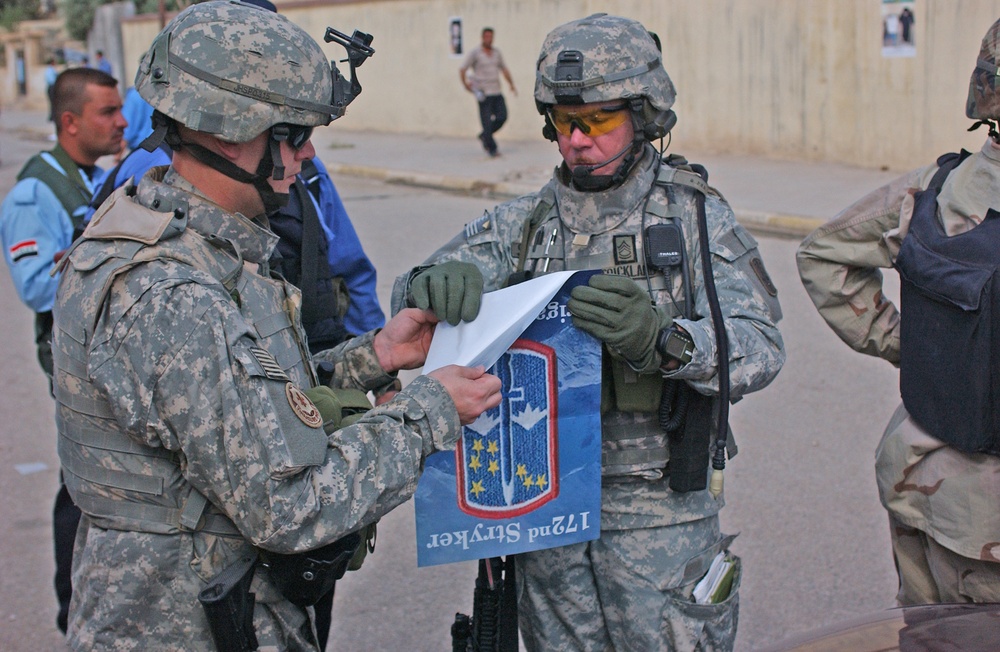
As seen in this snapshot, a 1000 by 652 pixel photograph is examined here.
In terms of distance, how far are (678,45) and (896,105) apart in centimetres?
324

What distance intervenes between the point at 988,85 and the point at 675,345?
0.93m

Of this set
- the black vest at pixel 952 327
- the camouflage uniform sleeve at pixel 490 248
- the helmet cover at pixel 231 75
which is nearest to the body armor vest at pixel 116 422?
the helmet cover at pixel 231 75

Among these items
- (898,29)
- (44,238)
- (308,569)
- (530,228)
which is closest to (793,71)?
(898,29)

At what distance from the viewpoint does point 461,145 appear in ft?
55.7

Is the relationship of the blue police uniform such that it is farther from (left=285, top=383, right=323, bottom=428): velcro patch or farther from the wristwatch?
the wristwatch

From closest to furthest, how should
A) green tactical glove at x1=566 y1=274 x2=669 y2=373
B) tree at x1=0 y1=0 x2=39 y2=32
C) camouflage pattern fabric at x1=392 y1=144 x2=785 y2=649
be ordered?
green tactical glove at x1=566 y1=274 x2=669 y2=373 → camouflage pattern fabric at x1=392 y1=144 x2=785 y2=649 → tree at x1=0 y1=0 x2=39 y2=32

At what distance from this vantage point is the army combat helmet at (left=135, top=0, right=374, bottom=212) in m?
2.06

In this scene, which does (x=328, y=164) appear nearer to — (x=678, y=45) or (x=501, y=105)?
(x=501, y=105)

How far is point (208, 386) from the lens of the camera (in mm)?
1905

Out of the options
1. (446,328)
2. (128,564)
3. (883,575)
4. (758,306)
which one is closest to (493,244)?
(446,328)

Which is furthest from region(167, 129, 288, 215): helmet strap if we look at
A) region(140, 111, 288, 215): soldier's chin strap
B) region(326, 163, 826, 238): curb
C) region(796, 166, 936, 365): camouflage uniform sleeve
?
region(326, 163, 826, 238): curb

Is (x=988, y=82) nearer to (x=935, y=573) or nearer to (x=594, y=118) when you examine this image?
(x=594, y=118)

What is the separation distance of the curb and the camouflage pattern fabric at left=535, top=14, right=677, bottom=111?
4967 millimetres

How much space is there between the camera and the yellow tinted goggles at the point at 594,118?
8.82 feet
